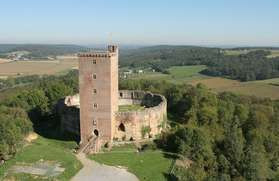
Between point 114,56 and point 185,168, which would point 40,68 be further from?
point 185,168

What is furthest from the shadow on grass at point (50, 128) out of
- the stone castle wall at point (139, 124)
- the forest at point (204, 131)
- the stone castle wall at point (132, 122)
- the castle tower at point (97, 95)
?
the stone castle wall at point (139, 124)

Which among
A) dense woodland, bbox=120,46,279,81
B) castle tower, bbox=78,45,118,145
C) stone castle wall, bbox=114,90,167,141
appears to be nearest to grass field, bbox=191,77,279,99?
dense woodland, bbox=120,46,279,81

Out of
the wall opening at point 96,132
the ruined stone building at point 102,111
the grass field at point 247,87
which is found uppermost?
the ruined stone building at point 102,111

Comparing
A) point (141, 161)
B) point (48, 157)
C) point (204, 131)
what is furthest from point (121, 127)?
point (48, 157)

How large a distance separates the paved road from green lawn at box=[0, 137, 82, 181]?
585 millimetres

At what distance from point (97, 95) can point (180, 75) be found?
81.9 m

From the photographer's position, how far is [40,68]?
163375 mm

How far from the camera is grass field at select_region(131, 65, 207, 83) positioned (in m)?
114

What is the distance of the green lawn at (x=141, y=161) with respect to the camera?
32344 mm

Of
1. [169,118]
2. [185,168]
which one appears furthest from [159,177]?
[169,118]

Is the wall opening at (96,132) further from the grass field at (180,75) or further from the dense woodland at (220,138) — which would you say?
the grass field at (180,75)

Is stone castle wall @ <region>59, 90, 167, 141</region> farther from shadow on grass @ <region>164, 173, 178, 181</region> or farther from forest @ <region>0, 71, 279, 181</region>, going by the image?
shadow on grass @ <region>164, 173, 178, 181</region>

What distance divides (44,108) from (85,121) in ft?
52.0

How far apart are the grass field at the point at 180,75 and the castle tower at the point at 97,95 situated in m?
68.3
